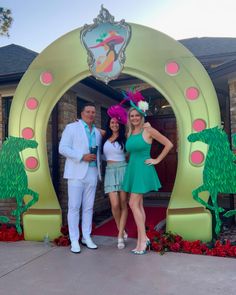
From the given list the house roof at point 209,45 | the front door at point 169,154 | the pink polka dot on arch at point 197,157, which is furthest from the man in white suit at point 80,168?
the house roof at point 209,45

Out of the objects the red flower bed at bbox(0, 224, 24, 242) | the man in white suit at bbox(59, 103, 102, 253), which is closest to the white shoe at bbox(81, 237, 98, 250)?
the man in white suit at bbox(59, 103, 102, 253)

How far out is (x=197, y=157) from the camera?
438 centimetres

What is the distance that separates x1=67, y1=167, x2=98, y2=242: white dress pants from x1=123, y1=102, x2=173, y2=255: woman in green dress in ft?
1.51

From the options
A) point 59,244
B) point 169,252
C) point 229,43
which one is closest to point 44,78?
point 59,244

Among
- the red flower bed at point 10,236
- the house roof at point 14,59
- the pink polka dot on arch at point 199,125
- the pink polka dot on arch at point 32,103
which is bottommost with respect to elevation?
the red flower bed at point 10,236

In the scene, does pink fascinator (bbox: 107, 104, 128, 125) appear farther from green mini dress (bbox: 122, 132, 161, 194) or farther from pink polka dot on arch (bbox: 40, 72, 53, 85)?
pink polka dot on arch (bbox: 40, 72, 53, 85)

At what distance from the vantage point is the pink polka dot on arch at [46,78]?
4809mm

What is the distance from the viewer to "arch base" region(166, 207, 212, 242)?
14.1 ft

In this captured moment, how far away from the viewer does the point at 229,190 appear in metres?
4.32

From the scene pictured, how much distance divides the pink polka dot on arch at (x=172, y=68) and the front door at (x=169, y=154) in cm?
421

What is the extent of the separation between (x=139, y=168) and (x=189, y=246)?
1.10 meters

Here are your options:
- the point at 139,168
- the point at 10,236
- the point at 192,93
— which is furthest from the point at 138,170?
the point at 10,236

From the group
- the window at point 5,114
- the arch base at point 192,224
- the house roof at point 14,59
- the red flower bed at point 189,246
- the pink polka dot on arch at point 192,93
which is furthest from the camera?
the house roof at point 14,59

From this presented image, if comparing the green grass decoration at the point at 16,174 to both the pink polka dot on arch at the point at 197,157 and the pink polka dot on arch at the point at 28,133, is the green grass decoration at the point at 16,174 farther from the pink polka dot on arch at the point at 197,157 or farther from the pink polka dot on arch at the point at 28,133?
the pink polka dot on arch at the point at 197,157
